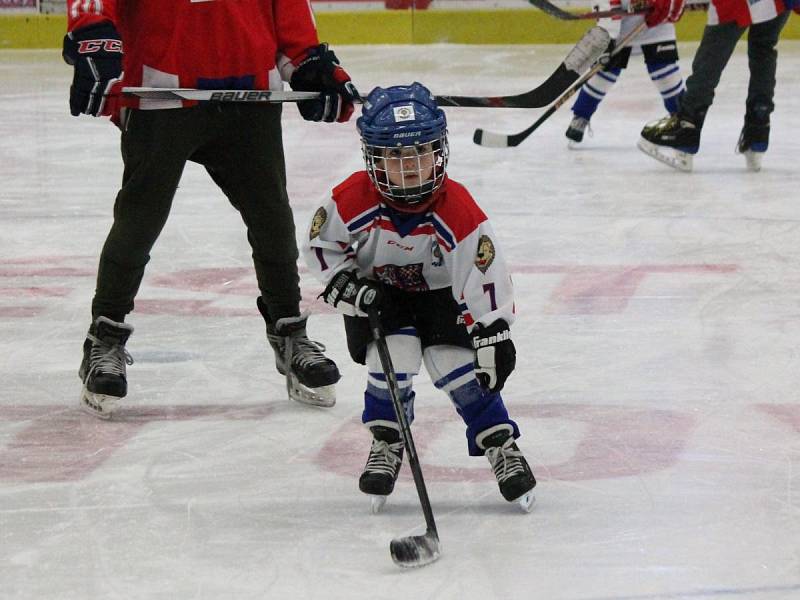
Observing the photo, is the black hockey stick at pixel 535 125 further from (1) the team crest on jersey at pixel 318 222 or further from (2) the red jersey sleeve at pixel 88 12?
(1) the team crest on jersey at pixel 318 222

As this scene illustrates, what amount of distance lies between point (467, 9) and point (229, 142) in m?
7.30

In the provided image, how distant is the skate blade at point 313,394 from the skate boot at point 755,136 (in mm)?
2971

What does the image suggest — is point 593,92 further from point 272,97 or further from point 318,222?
point 318,222

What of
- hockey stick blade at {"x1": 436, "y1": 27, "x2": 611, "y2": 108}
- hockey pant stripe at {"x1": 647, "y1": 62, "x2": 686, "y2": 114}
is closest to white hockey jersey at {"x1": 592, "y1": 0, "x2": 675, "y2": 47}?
hockey pant stripe at {"x1": 647, "y1": 62, "x2": 686, "y2": 114}

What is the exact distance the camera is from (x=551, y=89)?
125 inches

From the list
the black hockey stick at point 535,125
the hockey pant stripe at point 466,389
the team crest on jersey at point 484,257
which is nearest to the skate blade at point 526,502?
the hockey pant stripe at point 466,389

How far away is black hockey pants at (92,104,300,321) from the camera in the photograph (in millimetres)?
2703

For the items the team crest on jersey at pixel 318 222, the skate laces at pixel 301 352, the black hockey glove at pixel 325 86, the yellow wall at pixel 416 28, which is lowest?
the yellow wall at pixel 416 28

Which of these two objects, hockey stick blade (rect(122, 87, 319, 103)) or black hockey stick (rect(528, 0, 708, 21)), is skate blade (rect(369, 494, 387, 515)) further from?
black hockey stick (rect(528, 0, 708, 21))

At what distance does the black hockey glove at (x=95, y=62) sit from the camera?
2514mm

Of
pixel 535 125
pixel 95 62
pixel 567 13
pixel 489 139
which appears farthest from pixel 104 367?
pixel 567 13

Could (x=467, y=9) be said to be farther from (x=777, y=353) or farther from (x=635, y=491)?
(x=635, y=491)

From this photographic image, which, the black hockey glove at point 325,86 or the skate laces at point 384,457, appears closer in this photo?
the skate laces at point 384,457

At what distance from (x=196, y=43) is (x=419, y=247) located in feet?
2.44
